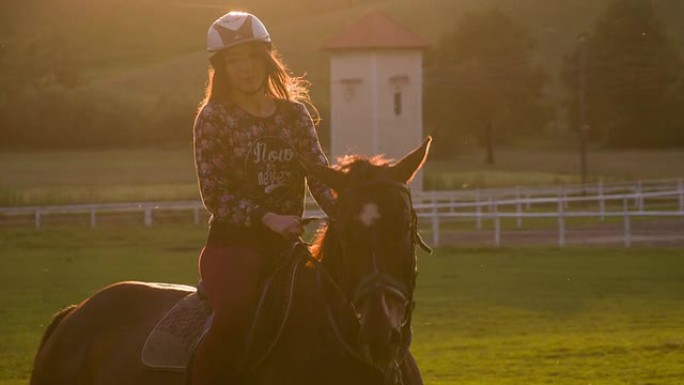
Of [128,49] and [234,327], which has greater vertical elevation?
[128,49]

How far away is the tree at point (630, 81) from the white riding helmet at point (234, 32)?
3018 inches

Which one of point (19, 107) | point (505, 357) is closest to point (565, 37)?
point (19, 107)

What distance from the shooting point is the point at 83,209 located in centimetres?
3962

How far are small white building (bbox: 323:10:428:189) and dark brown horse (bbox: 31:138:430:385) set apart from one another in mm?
56467

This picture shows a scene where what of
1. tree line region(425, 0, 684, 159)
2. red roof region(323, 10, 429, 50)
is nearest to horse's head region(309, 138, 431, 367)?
red roof region(323, 10, 429, 50)

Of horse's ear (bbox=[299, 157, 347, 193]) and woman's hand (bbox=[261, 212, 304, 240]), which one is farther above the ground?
horse's ear (bbox=[299, 157, 347, 193])

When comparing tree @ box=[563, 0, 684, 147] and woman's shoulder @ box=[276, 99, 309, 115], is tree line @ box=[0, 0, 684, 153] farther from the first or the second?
woman's shoulder @ box=[276, 99, 309, 115]

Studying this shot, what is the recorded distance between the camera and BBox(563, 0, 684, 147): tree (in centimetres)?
8281

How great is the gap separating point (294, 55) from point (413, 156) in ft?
327

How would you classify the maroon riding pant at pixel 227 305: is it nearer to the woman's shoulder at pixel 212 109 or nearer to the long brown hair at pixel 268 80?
the woman's shoulder at pixel 212 109

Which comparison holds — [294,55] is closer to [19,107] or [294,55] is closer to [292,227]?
[19,107]

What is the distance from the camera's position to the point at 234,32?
18.2 feet

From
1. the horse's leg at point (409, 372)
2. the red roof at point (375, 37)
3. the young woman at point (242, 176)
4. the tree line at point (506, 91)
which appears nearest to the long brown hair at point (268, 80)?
the young woman at point (242, 176)

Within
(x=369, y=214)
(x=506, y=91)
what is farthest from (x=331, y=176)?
(x=506, y=91)
